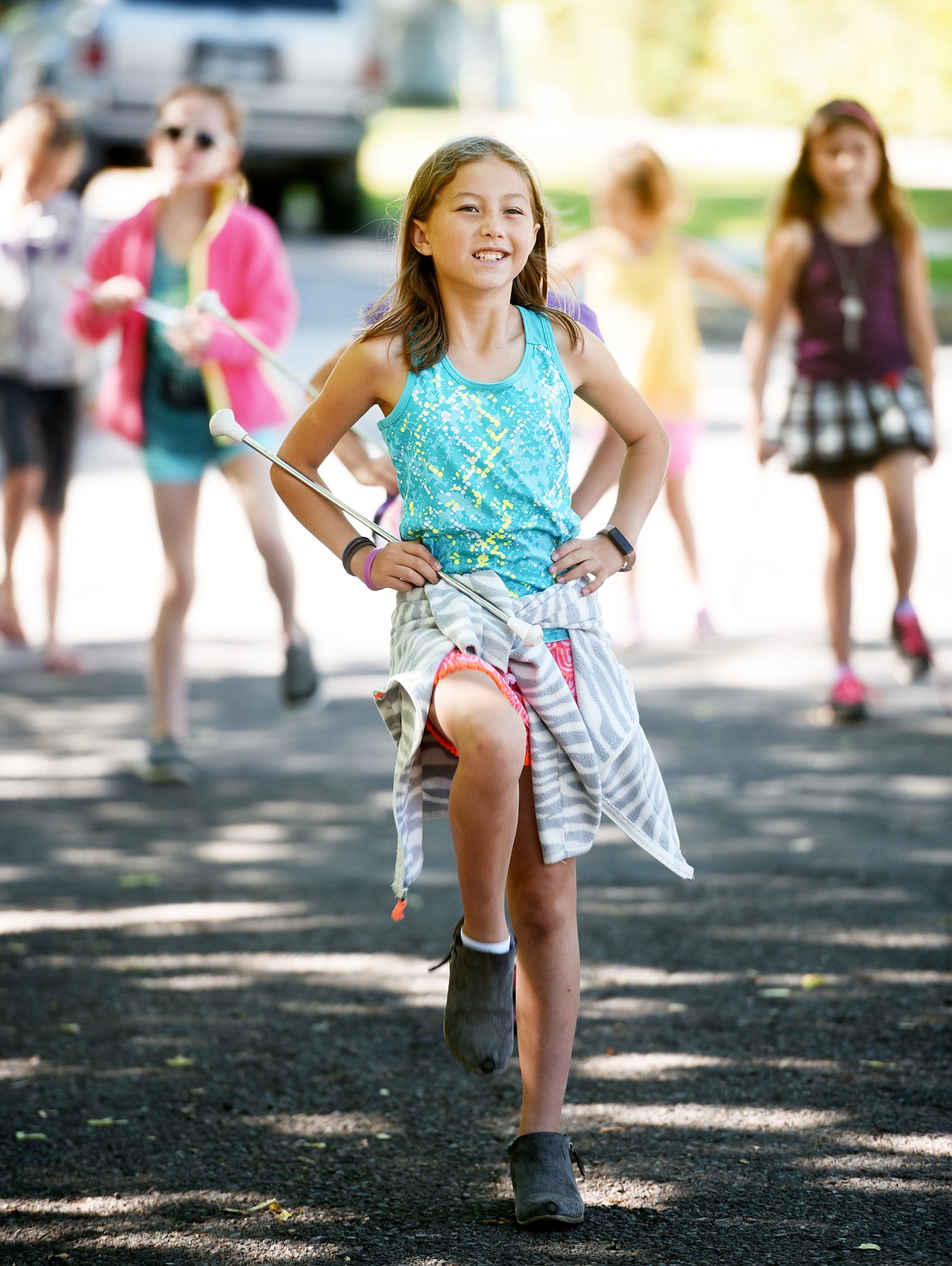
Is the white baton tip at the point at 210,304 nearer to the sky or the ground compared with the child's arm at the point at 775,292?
nearer to the ground

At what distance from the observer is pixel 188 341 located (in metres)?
6.04

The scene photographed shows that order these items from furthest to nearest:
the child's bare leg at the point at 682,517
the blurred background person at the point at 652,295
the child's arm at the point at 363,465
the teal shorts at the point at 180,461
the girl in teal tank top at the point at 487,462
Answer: the child's bare leg at the point at 682,517 < the blurred background person at the point at 652,295 < the teal shorts at the point at 180,461 < the child's arm at the point at 363,465 < the girl in teal tank top at the point at 487,462

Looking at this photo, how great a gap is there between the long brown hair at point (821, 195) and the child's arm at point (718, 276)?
0.65m

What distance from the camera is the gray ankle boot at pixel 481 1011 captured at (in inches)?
121

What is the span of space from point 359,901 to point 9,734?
2.26m

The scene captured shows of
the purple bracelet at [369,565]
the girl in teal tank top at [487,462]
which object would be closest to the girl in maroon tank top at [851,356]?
the girl in teal tank top at [487,462]

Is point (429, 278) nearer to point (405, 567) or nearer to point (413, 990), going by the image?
point (405, 567)

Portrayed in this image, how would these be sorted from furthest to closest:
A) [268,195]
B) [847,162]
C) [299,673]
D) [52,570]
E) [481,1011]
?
[268,195] < [52,570] < [847,162] < [299,673] < [481,1011]

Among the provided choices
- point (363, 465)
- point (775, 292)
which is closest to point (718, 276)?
point (775, 292)

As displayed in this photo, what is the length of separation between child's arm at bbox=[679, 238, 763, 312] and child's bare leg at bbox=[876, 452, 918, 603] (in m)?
1.11

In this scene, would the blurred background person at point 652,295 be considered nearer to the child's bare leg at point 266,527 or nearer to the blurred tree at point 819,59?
the child's bare leg at point 266,527

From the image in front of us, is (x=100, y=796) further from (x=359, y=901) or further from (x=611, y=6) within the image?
(x=611, y=6)

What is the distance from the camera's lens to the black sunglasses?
6.09m

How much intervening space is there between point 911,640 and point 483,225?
13.5 feet
